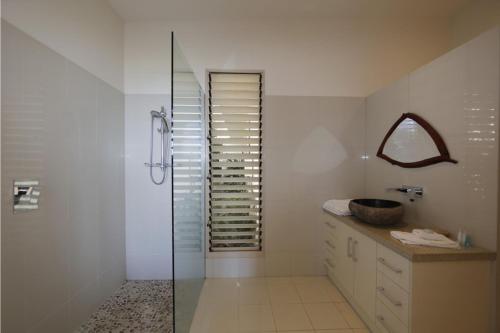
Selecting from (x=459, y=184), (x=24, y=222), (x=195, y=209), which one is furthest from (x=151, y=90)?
(x=459, y=184)

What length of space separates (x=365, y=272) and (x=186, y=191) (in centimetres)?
156

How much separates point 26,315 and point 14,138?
1.06 metres

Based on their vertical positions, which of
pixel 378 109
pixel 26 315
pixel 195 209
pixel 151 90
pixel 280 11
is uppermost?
pixel 280 11

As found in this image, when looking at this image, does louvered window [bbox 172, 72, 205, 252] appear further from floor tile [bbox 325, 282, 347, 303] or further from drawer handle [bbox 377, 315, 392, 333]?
drawer handle [bbox 377, 315, 392, 333]

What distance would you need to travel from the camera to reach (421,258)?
1258 mm

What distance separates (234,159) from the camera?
2.41 metres

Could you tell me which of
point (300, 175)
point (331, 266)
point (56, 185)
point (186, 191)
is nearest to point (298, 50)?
point (300, 175)

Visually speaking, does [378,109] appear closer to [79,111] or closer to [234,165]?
[234,165]

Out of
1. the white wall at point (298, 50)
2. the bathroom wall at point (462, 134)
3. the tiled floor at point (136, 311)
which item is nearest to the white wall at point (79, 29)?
the white wall at point (298, 50)

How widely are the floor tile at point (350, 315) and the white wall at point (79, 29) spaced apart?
3.02 metres

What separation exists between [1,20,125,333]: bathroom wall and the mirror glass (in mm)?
2689

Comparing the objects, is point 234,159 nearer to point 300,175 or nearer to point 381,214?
point 300,175

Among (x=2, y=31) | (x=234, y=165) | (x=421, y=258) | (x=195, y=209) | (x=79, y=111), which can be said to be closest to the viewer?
(x=2, y=31)

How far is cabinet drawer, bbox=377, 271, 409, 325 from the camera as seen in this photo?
1.31 metres
